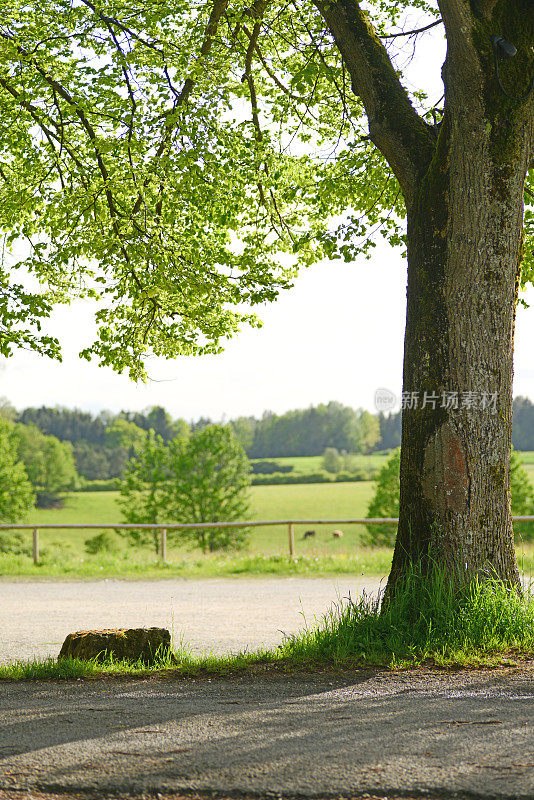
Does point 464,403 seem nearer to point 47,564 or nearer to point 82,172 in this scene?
point 82,172

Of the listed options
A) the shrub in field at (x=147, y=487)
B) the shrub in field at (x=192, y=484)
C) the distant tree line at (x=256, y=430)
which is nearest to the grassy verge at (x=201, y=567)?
the shrub in field at (x=192, y=484)

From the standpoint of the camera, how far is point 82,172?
11766 millimetres

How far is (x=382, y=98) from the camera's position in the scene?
7629 millimetres

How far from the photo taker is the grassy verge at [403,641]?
6.34 m

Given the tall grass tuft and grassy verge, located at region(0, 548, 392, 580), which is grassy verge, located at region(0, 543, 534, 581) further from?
the tall grass tuft

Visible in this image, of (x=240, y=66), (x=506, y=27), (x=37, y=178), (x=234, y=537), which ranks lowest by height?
(x=234, y=537)

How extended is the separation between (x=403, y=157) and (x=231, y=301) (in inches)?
239

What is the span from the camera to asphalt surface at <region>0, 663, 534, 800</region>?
374cm

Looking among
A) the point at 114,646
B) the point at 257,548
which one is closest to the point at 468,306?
the point at 114,646

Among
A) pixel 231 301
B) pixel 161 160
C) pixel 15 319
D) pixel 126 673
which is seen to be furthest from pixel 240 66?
pixel 126 673

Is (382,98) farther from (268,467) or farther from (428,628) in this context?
(268,467)

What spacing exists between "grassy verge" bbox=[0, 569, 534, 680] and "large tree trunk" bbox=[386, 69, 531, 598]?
220mm

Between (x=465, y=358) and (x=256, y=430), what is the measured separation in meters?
115

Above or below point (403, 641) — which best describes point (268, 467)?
below
